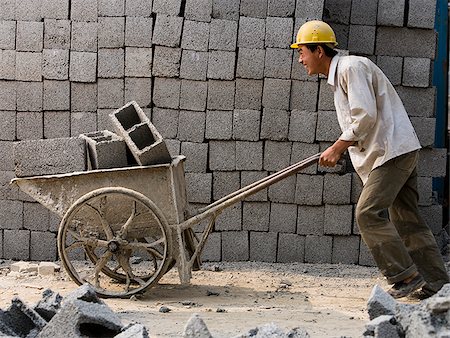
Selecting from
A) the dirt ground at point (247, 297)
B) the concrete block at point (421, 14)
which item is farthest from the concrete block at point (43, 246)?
the concrete block at point (421, 14)

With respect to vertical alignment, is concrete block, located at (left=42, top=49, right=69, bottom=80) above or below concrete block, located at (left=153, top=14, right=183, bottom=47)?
below

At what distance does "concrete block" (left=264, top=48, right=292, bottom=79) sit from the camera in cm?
822

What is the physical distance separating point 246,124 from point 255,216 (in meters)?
0.81

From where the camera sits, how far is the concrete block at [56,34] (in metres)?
8.36

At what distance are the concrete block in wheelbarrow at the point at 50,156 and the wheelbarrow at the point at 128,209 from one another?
0.24ft

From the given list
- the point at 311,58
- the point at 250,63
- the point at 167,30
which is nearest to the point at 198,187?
the point at 250,63

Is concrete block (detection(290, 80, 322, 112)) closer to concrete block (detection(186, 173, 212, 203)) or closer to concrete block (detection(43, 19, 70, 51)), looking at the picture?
concrete block (detection(186, 173, 212, 203))

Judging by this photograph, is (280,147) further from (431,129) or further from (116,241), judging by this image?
(116,241)

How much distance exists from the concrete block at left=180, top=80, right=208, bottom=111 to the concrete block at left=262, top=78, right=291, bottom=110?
1.68 ft

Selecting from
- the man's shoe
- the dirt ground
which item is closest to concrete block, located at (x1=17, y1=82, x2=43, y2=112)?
the dirt ground

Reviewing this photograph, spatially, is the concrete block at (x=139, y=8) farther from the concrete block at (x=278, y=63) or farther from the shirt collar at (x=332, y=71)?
the shirt collar at (x=332, y=71)

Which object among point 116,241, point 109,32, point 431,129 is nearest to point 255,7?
point 109,32

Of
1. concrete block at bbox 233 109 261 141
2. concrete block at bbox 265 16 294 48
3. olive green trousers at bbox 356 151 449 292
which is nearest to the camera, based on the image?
olive green trousers at bbox 356 151 449 292

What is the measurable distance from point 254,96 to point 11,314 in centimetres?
343
